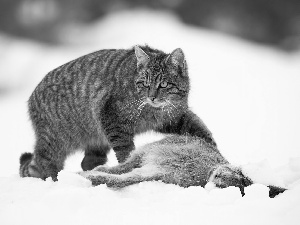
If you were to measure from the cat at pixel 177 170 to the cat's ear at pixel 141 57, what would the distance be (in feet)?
4.58

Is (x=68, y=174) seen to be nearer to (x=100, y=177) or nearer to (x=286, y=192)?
(x=100, y=177)

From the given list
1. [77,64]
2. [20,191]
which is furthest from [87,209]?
[77,64]

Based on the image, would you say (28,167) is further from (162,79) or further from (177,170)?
(177,170)

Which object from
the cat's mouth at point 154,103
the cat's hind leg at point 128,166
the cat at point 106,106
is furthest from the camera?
the cat at point 106,106

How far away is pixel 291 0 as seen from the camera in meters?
17.9

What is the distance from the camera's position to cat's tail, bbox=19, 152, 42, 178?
602 cm

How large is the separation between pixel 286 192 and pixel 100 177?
4.97 feet

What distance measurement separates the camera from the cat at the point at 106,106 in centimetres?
571

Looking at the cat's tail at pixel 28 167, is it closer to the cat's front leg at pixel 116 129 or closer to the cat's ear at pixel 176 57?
the cat's front leg at pixel 116 129

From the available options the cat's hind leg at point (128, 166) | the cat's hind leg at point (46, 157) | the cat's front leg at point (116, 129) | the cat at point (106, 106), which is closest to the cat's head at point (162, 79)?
the cat at point (106, 106)

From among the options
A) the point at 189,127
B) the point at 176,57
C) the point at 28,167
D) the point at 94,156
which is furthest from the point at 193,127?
the point at 28,167

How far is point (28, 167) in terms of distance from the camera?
6145 millimetres

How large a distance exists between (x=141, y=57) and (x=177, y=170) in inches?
76.9

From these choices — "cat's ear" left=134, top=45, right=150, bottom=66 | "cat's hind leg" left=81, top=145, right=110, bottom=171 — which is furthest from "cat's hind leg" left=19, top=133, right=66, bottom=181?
"cat's ear" left=134, top=45, right=150, bottom=66
